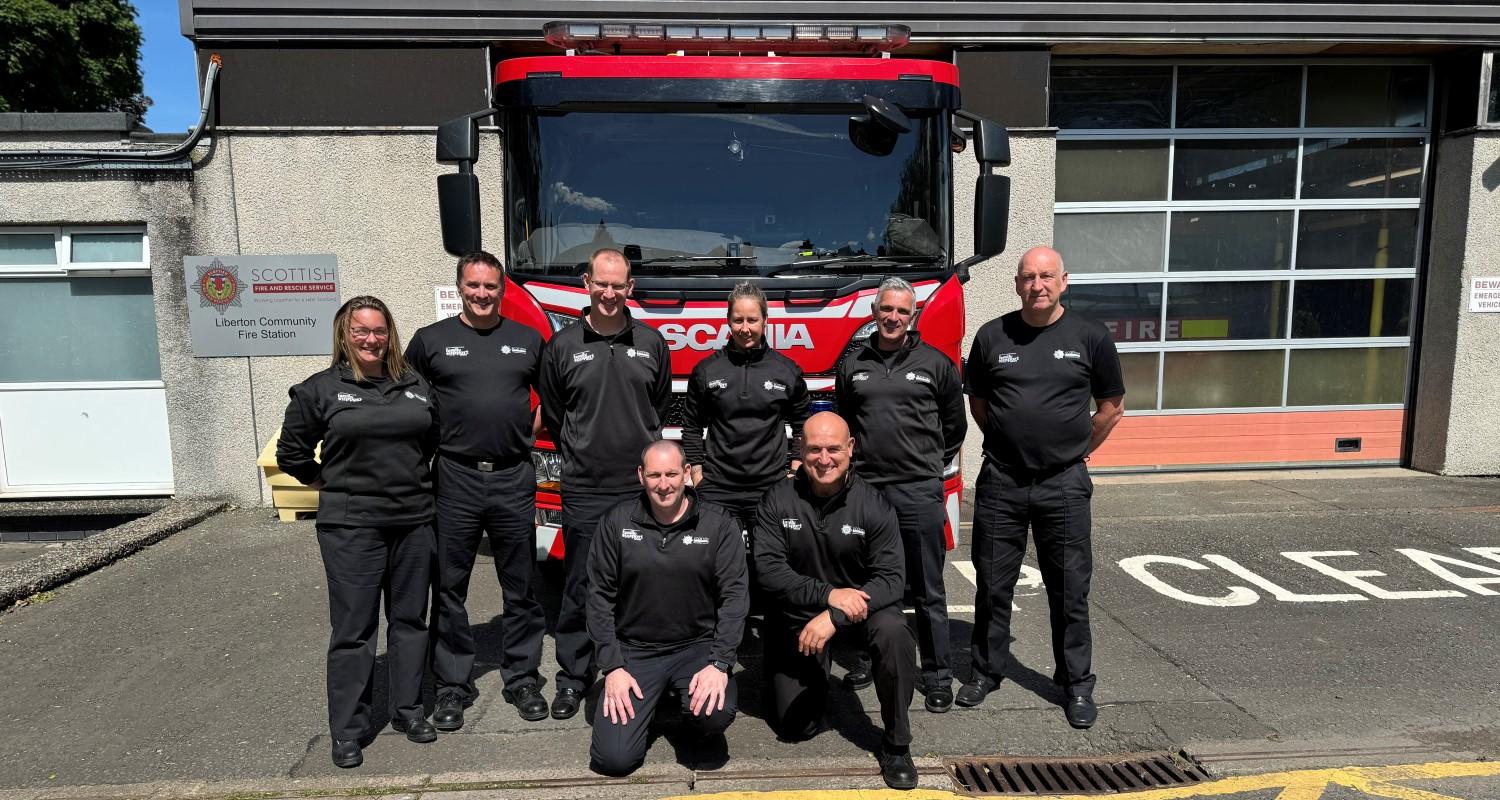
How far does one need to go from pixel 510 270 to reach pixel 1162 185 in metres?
6.96

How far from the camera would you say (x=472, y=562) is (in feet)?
12.4

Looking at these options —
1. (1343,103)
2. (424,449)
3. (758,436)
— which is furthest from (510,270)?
(1343,103)

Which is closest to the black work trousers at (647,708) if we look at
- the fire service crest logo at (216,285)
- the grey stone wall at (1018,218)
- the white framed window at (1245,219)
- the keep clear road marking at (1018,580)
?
the keep clear road marking at (1018,580)

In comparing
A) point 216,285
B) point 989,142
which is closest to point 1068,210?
point 989,142

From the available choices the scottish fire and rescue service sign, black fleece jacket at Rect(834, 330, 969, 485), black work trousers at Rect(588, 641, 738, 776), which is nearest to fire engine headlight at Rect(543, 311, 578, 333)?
black fleece jacket at Rect(834, 330, 969, 485)

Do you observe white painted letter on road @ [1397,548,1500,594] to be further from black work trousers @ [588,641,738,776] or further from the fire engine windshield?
black work trousers @ [588,641,738,776]

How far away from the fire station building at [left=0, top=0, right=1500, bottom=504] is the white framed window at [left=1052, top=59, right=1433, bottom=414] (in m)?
0.03

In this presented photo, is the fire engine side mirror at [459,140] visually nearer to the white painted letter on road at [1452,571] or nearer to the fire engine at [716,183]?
the fire engine at [716,183]

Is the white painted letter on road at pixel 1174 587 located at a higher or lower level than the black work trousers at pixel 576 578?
lower

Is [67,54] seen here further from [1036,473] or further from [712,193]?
[1036,473]

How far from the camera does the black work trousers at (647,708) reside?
3.33m

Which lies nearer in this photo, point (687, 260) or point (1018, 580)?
point (687, 260)

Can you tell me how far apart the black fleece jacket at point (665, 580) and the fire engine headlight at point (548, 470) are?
0.90 metres

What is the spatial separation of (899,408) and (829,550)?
2.36ft
